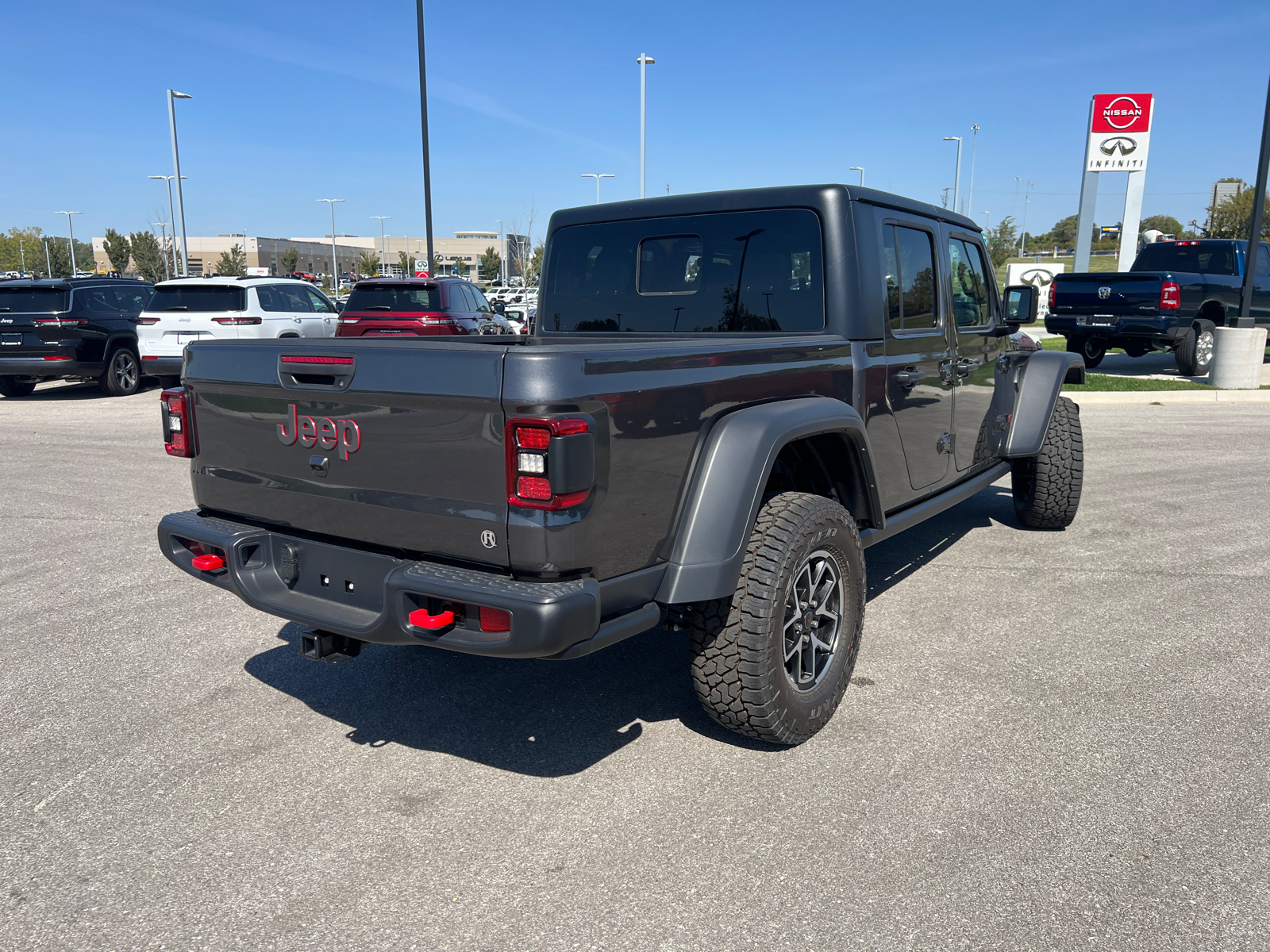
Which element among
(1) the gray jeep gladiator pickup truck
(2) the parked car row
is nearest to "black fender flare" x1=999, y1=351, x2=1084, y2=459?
(1) the gray jeep gladiator pickup truck

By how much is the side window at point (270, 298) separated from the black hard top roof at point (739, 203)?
10708 mm

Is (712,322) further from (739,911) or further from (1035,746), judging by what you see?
(739,911)

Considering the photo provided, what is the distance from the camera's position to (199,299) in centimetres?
1387

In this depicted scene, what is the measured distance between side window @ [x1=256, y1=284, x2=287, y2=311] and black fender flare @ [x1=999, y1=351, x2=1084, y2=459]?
1169 cm

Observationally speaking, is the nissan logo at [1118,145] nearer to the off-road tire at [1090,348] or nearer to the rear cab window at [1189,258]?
the rear cab window at [1189,258]

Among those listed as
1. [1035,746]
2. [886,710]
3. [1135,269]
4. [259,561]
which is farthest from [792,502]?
[1135,269]

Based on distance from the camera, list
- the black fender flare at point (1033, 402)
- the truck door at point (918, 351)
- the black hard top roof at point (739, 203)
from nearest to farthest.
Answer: the black hard top roof at point (739, 203)
the truck door at point (918, 351)
the black fender flare at point (1033, 402)

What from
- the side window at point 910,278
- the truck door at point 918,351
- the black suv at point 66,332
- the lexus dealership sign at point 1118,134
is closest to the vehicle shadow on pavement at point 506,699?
the truck door at point 918,351

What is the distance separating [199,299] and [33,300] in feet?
7.50

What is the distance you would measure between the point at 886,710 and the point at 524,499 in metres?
1.89

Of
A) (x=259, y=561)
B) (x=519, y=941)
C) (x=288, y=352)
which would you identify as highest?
(x=288, y=352)

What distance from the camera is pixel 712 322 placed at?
13.6 feet

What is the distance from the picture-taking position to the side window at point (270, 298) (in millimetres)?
14070

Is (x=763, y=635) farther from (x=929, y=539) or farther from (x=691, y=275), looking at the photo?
(x=929, y=539)
